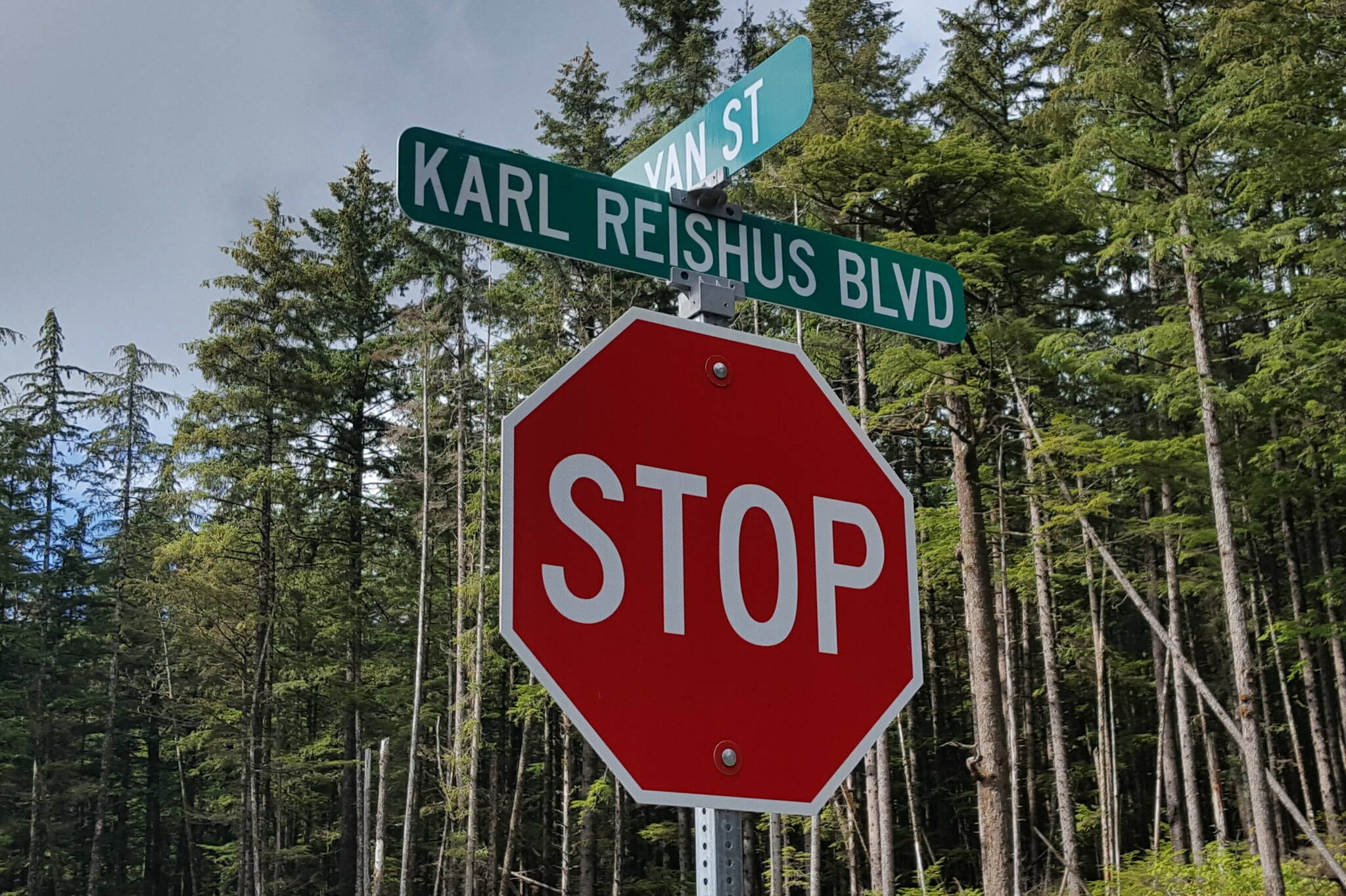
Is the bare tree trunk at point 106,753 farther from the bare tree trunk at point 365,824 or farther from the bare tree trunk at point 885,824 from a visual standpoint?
the bare tree trunk at point 885,824

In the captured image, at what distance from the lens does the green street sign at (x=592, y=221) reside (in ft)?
7.42

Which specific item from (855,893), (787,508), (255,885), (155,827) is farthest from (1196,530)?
(155,827)

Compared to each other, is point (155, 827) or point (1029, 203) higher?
point (1029, 203)

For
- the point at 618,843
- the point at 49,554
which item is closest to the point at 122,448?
the point at 49,554

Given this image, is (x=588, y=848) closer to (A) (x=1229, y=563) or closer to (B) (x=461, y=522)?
(B) (x=461, y=522)

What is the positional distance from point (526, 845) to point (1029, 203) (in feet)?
74.3

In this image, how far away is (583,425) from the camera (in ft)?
6.03

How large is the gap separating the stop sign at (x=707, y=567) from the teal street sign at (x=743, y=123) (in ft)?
1.57

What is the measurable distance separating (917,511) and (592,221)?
1631 centimetres

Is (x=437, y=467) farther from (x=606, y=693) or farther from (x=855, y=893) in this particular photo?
(x=606, y=693)

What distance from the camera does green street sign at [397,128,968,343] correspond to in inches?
89.0

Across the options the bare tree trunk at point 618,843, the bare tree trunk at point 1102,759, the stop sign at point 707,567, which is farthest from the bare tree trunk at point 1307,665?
the stop sign at point 707,567

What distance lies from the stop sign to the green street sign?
0.31 m

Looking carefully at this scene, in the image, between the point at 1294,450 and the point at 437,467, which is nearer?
the point at 1294,450
